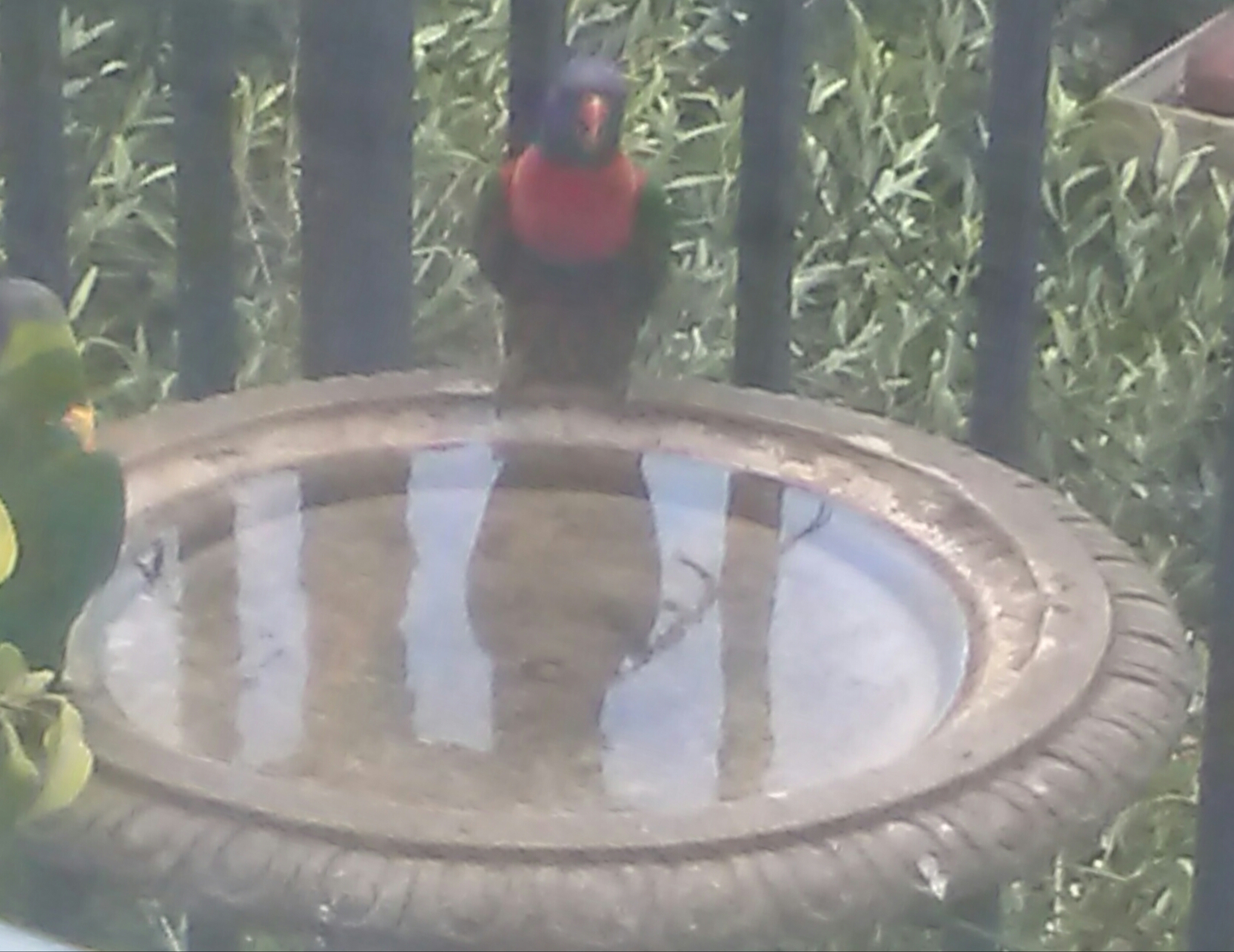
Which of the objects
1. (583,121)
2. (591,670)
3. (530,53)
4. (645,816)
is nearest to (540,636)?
(591,670)

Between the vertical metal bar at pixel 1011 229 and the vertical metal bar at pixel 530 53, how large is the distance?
0.75ft

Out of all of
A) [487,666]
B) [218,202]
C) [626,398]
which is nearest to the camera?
[487,666]

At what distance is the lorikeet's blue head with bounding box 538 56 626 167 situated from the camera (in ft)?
3.07

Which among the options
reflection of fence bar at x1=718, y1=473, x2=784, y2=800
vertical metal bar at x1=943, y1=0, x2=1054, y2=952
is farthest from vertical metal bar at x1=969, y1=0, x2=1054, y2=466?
reflection of fence bar at x1=718, y1=473, x2=784, y2=800

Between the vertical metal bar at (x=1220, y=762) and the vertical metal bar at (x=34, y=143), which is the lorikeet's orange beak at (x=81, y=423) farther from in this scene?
the vertical metal bar at (x=1220, y=762)

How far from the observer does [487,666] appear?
77cm

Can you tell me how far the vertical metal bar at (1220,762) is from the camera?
1.02 m

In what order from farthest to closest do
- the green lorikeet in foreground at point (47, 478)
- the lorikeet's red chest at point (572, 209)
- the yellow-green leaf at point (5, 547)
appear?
the lorikeet's red chest at point (572, 209), the green lorikeet in foreground at point (47, 478), the yellow-green leaf at point (5, 547)

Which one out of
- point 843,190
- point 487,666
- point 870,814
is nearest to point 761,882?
point 870,814

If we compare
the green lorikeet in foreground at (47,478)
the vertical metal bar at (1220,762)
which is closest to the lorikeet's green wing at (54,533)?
the green lorikeet in foreground at (47,478)

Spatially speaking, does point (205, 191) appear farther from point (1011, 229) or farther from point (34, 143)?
point (1011, 229)

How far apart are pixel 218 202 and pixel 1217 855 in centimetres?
65

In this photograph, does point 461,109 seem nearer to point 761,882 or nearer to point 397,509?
point 397,509

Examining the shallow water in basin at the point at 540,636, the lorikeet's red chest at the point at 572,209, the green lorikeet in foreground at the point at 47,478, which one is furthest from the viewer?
the lorikeet's red chest at the point at 572,209
